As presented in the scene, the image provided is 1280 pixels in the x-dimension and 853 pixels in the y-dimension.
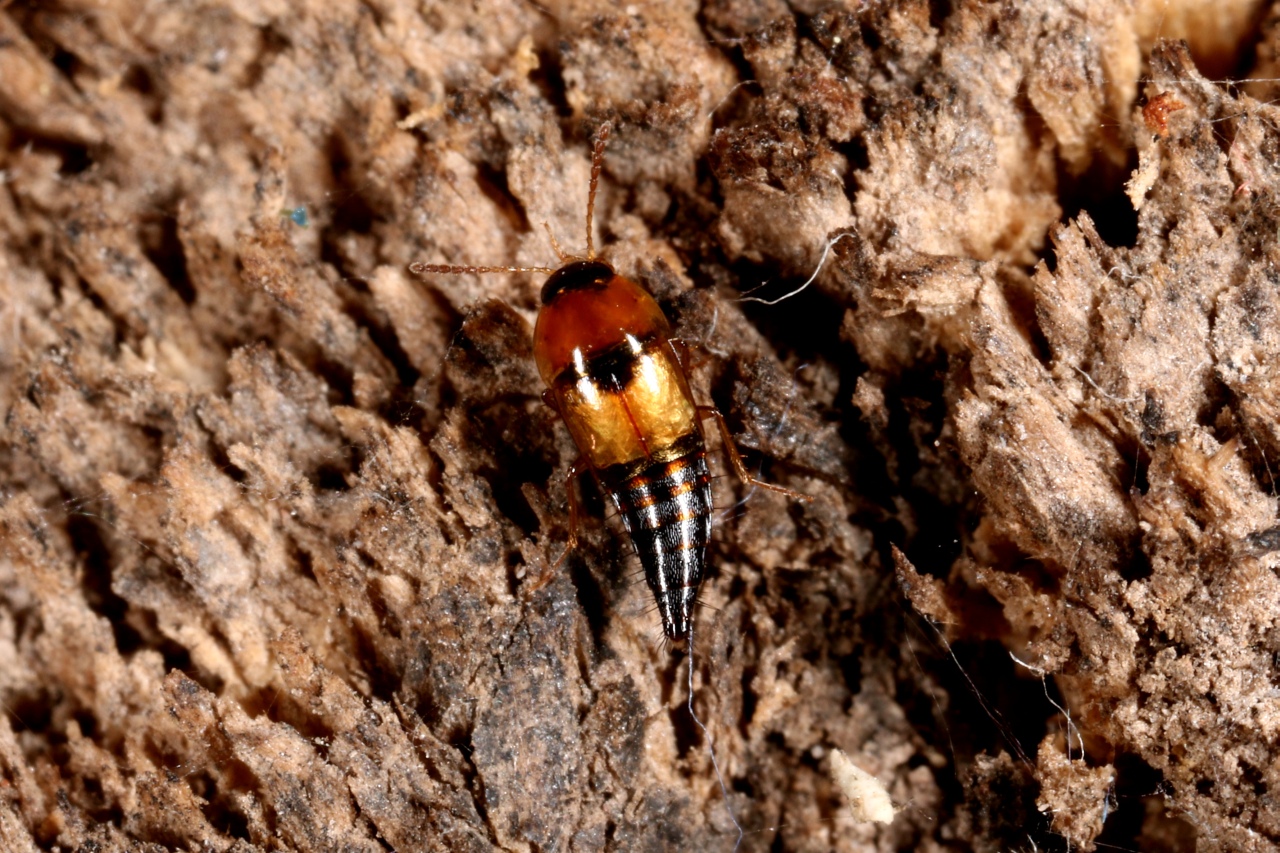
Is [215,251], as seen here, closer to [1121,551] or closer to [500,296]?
[500,296]

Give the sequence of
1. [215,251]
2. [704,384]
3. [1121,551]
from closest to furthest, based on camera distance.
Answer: [1121,551] < [704,384] < [215,251]

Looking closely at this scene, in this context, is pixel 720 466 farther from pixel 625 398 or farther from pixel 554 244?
pixel 554 244

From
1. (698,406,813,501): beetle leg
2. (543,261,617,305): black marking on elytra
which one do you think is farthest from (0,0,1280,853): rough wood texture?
(543,261,617,305): black marking on elytra

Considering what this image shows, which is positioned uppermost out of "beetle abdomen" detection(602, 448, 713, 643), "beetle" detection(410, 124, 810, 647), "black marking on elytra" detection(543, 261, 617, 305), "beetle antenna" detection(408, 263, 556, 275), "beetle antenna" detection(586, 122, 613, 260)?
"beetle antenna" detection(586, 122, 613, 260)

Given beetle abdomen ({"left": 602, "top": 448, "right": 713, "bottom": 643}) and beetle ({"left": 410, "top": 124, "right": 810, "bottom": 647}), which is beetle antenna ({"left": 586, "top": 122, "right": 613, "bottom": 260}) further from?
beetle abdomen ({"left": 602, "top": 448, "right": 713, "bottom": 643})

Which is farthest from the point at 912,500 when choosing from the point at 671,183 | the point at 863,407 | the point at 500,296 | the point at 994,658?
the point at 500,296

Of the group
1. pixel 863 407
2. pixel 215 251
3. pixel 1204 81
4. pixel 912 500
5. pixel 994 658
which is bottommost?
pixel 994 658

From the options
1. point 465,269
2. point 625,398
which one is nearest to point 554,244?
point 465,269
